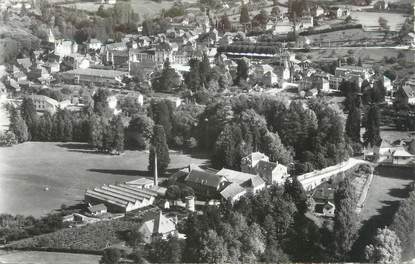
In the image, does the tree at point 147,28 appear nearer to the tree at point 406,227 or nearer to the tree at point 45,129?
the tree at point 45,129

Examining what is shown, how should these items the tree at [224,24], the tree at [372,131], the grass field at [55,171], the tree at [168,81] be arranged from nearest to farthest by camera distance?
the grass field at [55,171]
the tree at [372,131]
the tree at [168,81]
the tree at [224,24]

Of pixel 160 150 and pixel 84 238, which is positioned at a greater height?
pixel 160 150

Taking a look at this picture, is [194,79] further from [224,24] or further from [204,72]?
[224,24]

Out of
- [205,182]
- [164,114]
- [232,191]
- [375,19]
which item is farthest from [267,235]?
[375,19]

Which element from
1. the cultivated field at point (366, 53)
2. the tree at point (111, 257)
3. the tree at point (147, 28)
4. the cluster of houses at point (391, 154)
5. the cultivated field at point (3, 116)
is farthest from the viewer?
the tree at point (147, 28)

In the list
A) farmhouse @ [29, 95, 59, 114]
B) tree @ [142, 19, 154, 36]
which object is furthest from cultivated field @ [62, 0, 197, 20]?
farmhouse @ [29, 95, 59, 114]

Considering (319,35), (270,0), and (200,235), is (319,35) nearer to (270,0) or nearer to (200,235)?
(270,0)

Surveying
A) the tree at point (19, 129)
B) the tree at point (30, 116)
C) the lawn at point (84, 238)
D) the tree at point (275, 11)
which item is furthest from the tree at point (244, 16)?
the lawn at point (84, 238)
